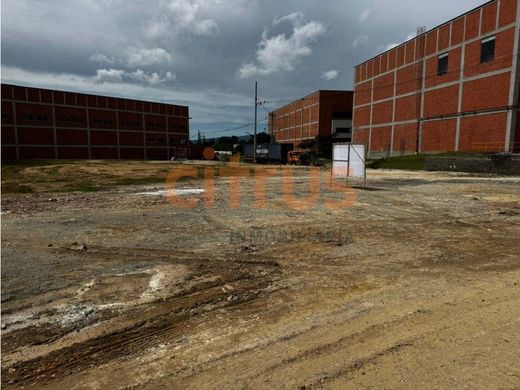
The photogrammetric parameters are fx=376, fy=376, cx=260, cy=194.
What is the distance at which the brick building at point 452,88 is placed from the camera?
3319 cm

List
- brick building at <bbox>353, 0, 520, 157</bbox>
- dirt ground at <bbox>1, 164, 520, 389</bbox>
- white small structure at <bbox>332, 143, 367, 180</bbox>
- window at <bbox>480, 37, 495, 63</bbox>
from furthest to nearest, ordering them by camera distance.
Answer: window at <bbox>480, 37, 495, 63</bbox> → brick building at <bbox>353, 0, 520, 157</bbox> → white small structure at <bbox>332, 143, 367, 180</bbox> → dirt ground at <bbox>1, 164, 520, 389</bbox>

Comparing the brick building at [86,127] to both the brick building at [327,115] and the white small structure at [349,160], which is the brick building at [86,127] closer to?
the brick building at [327,115]

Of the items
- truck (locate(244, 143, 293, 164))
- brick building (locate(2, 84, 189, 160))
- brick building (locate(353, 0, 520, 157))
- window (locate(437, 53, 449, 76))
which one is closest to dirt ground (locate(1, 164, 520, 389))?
brick building (locate(353, 0, 520, 157))

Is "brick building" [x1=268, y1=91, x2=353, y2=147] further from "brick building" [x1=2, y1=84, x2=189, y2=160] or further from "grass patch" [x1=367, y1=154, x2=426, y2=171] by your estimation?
"grass patch" [x1=367, y1=154, x2=426, y2=171]

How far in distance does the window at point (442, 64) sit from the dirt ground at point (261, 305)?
1475 inches

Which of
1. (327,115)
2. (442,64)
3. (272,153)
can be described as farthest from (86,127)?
(442,64)

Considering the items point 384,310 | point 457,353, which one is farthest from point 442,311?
point 457,353

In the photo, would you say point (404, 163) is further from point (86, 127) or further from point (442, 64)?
point (86, 127)

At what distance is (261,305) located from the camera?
4379mm

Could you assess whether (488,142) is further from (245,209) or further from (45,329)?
(45,329)

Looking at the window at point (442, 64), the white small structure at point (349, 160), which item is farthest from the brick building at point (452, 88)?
the white small structure at point (349, 160)

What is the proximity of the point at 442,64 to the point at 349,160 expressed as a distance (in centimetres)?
3024

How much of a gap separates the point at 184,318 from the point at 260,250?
286 cm

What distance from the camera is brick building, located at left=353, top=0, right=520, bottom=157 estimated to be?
3319 cm
